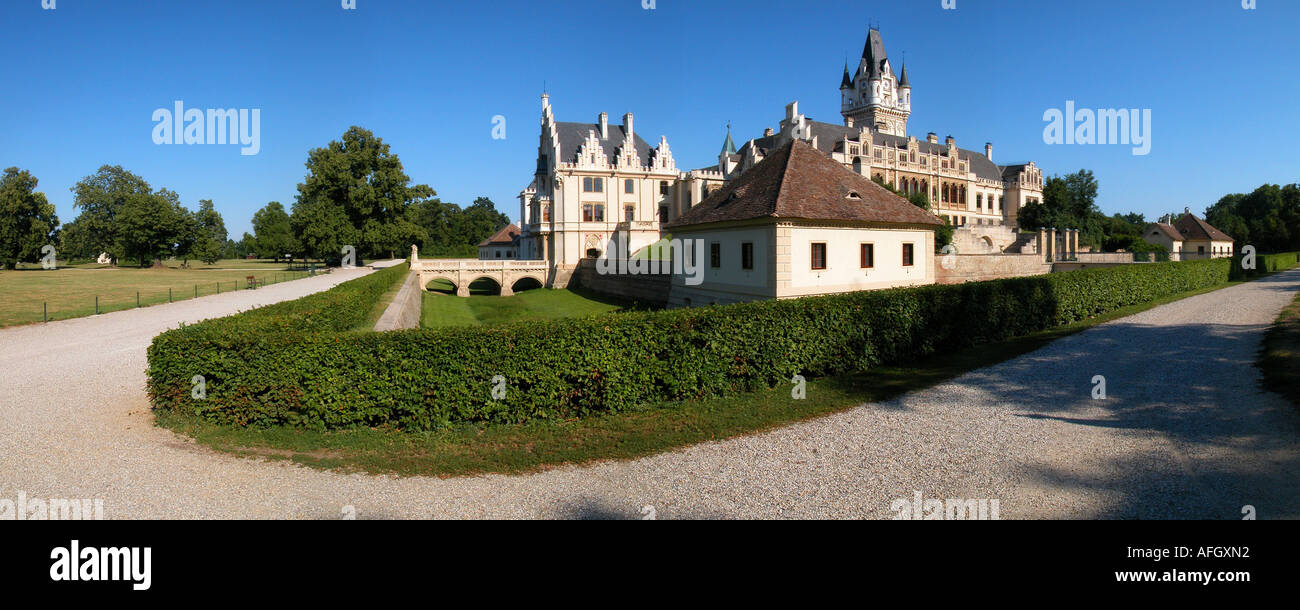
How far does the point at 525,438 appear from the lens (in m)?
10.4

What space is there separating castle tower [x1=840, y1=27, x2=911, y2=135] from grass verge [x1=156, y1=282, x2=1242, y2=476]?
3688 inches

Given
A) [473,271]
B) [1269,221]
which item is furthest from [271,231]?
[1269,221]

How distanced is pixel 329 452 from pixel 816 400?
29.5 feet

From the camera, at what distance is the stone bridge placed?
57.5m

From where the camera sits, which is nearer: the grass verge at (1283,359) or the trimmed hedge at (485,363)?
the trimmed hedge at (485,363)

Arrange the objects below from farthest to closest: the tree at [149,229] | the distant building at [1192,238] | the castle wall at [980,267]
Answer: the distant building at [1192,238], the tree at [149,229], the castle wall at [980,267]

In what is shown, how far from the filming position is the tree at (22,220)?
78375 mm

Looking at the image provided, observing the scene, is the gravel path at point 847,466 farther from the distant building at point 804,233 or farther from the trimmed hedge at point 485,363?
the distant building at point 804,233

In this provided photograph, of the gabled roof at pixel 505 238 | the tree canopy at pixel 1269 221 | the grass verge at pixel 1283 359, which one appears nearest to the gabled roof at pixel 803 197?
the grass verge at pixel 1283 359

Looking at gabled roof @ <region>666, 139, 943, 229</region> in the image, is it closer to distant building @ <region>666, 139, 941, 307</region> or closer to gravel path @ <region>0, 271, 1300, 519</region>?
distant building @ <region>666, 139, 941, 307</region>

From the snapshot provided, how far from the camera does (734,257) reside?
2945cm

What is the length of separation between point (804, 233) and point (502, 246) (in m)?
76.5

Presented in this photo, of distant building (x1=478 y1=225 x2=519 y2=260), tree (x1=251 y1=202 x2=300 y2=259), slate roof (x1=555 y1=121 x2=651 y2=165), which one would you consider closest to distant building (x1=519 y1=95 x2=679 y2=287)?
slate roof (x1=555 y1=121 x2=651 y2=165)

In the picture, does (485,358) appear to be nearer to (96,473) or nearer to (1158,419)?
(96,473)
